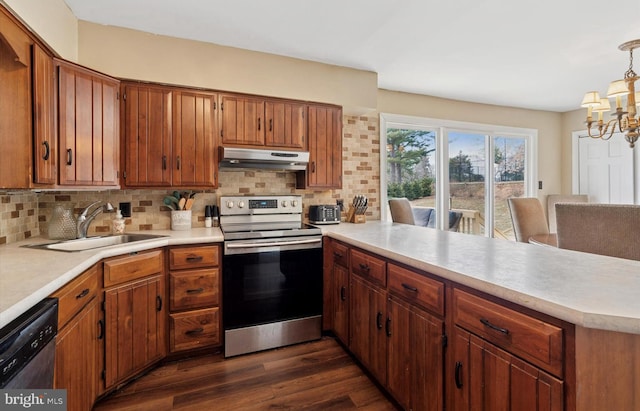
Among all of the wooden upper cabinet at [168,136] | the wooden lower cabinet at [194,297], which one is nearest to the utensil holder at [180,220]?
the wooden upper cabinet at [168,136]

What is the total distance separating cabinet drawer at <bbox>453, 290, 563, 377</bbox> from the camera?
92cm

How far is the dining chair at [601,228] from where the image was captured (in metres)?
1.88

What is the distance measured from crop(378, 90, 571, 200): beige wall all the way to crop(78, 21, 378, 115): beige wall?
0.72 metres

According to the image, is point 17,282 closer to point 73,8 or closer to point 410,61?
point 73,8

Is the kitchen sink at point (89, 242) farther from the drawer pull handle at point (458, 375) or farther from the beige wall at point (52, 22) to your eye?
the drawer pull handle at point (458, 375)

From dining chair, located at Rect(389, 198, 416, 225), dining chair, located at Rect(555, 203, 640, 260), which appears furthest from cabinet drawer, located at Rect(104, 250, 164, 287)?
dining chair, located at Rect(555, 203, 640, 260)

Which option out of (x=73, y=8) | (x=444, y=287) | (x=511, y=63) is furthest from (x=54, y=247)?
(x=511, y=63)

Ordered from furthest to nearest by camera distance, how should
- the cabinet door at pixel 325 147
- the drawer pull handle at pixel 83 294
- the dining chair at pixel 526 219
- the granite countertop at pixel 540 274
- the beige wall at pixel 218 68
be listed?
the dining chair at pixel 526 219 → the cabinet door at pixel 325 147 → the beige wall at pixel 218 68 → the drawer pull handle at pixel 83 294 → the granite countertop at pixel 540 274

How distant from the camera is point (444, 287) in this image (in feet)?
Answer: 4.40

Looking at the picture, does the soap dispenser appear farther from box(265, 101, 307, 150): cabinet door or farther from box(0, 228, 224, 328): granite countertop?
box(265, 101, 307, 150): cabinet door

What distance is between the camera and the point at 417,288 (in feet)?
4.92

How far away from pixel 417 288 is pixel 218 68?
90.9 inches

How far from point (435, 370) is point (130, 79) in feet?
8.94

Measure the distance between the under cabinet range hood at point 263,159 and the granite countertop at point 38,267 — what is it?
677 millimetres
